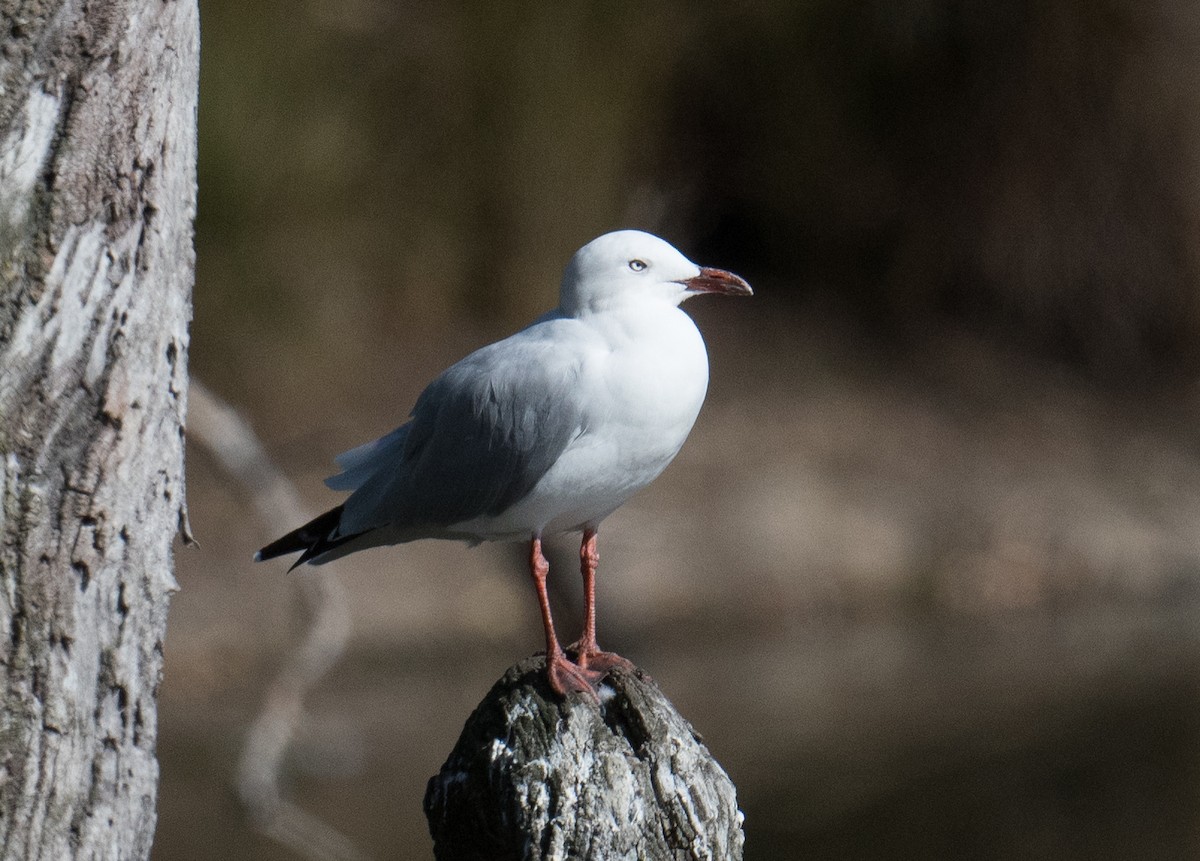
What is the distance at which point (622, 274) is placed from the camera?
208 centimetres

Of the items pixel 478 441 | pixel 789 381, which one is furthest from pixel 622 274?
pixel 789 381

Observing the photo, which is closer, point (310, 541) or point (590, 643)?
point (590, 643)

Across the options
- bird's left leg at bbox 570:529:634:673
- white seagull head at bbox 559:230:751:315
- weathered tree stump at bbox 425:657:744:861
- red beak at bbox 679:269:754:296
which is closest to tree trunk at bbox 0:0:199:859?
weathered tree stump at bbox 425:657:744:861

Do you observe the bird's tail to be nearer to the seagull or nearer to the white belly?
the seagull

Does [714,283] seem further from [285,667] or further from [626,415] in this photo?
[285,667]

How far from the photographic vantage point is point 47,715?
148 cm

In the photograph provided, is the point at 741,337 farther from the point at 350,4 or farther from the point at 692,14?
the point at 350,4

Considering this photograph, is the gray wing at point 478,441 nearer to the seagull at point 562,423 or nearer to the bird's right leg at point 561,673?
the seagull at point 562,423

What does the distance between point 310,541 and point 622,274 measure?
555 millimetres

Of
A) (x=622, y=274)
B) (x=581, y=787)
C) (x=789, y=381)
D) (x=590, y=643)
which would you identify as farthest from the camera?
(x=789, y=381)

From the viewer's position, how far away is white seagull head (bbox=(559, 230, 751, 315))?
2.08 metres

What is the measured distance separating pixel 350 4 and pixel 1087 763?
4.30 meters

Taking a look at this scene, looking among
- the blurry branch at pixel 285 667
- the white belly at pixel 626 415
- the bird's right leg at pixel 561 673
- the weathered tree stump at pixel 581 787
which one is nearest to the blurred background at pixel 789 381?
the blurry branch at pixel 285 667

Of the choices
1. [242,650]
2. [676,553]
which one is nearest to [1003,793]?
[676,553]
